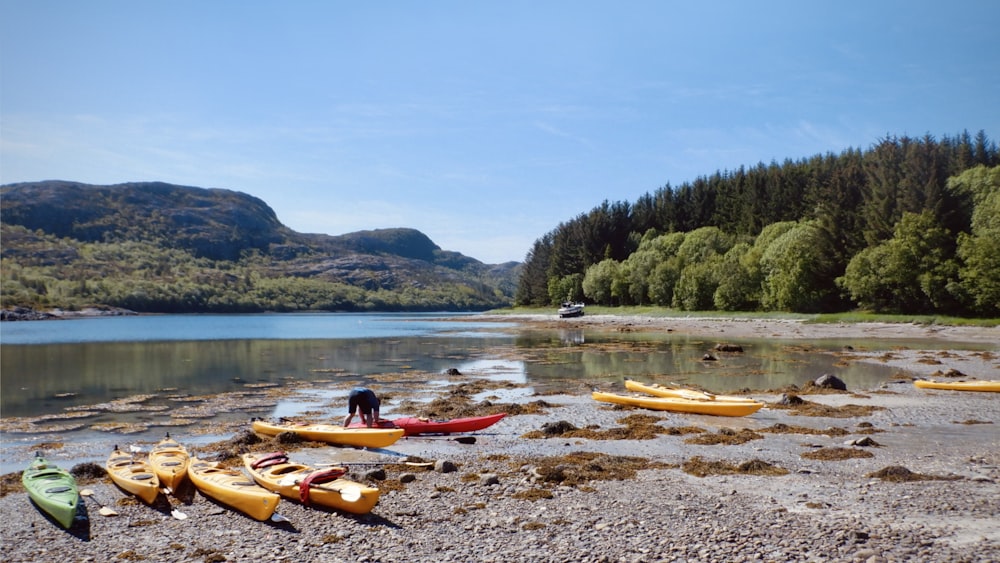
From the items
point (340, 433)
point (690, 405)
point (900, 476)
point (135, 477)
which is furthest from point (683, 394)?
point (135, 477)

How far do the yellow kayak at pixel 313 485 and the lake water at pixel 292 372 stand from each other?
7462 millimetres

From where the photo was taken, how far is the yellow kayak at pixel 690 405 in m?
19.4

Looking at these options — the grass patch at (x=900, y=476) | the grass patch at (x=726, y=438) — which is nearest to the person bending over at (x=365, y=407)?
the grass patch at (x=726, y=438)

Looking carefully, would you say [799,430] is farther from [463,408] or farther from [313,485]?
[313,485]

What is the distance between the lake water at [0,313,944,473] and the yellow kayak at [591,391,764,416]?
600cm

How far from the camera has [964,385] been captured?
Answer: 23.9 meters

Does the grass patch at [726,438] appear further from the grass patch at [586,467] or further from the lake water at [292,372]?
the lake water at [292,372]

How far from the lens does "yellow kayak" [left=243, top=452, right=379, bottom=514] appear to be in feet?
34.9

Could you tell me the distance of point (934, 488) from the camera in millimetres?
11125

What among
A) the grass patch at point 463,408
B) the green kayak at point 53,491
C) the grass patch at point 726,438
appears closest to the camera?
the green kayak at point 53,491

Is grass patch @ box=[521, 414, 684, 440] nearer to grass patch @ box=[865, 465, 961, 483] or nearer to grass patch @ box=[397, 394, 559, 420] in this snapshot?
grass patch @ box=[397, 394, 559, 420]

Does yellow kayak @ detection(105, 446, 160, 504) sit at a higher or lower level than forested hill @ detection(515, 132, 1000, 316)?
lower

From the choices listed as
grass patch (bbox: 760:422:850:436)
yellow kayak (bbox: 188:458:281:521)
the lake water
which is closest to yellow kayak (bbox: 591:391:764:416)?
grass patch (bbox: 760:422:850:436)

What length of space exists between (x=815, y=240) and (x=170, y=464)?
7613 centimetres
